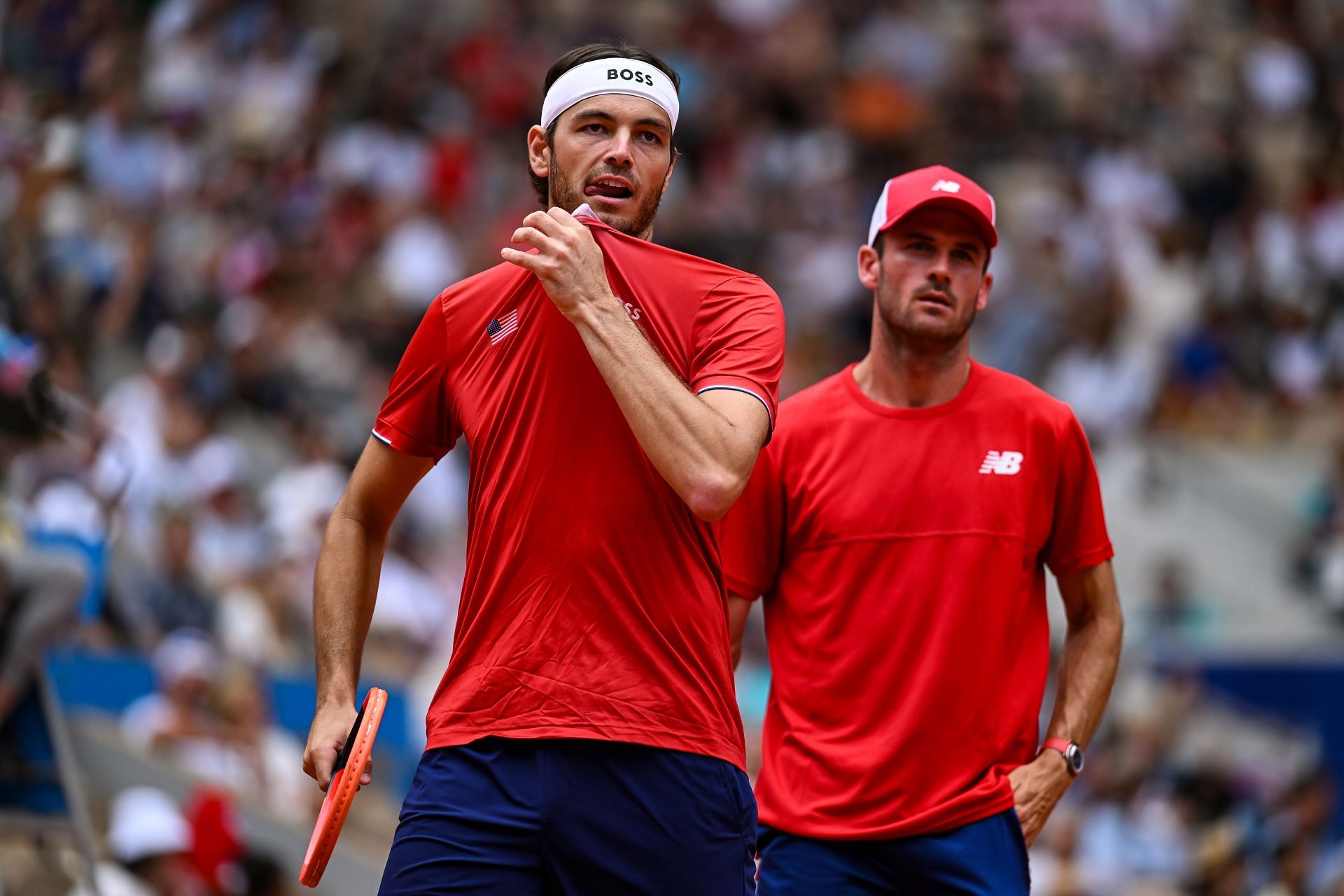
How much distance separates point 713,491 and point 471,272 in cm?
1202

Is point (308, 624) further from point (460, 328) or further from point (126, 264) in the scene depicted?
point (460, 328)

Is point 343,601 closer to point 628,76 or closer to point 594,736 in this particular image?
point 594,736

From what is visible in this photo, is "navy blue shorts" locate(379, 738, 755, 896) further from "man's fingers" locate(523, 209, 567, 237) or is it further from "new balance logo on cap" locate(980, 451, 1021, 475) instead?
"new balance logo on cap" locate(980, 451, 1021, 475)

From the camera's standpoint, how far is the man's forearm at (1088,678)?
4840 mm

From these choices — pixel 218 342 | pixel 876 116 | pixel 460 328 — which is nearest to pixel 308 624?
pixel 218 342

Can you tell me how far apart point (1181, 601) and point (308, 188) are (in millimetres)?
7833

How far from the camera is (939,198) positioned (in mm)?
4898

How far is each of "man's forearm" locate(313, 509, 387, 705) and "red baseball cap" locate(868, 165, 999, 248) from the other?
1.73m

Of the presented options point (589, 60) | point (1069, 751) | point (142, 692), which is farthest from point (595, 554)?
point (142, 692)

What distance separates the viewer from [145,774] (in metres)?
9.24

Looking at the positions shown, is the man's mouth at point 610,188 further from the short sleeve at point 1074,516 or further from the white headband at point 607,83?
the short sleeve at point 1074,516

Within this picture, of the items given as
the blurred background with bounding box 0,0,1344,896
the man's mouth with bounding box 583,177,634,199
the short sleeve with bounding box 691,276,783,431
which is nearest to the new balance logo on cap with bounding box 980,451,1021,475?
the short sleeve with bounding box 691,276,783,431

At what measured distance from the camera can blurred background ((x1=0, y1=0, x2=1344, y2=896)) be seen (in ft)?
32.2

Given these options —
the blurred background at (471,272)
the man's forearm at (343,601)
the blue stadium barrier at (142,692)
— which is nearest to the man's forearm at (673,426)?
the man's forearm at (343,601)
